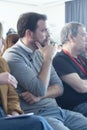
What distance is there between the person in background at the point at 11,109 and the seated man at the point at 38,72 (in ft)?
0.38

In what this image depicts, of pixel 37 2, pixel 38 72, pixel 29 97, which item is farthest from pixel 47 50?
pixel 37 2

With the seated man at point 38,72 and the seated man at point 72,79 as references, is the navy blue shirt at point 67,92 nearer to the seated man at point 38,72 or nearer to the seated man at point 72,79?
the seated man at point 72,79

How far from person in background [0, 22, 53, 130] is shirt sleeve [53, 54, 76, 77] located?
61cm

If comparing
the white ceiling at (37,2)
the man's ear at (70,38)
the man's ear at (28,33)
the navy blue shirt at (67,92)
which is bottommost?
the navy blue shirt at (67,92)

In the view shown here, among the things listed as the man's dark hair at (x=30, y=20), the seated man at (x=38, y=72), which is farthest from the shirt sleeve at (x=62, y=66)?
the man's dark hair at (x=30, y=20)

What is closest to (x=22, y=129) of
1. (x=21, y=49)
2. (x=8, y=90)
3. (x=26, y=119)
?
(x=26, y=119)

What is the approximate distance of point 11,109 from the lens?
5.78 feet

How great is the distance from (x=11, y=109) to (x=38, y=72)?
1.26ft

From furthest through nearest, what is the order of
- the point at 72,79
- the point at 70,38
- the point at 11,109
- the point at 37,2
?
1. the point at 37,2
2. the point at 70,38
3. the point at 72,79
4. the point at 11,109

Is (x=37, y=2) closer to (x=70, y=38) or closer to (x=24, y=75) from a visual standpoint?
(x=70, y=38)

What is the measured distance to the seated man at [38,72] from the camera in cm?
187

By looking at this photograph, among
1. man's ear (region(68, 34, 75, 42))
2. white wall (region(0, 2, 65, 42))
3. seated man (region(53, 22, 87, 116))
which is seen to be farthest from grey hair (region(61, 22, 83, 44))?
white wall (region(0, 2, 65, 42))

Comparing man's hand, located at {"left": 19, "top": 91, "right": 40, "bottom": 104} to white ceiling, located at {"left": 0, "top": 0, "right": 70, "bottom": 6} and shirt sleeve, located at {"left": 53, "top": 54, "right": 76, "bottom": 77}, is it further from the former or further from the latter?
white ceiling, located at {"left": 0, "top": 0, "right": 70, "bottom": 6}

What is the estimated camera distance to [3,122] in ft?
4.35
